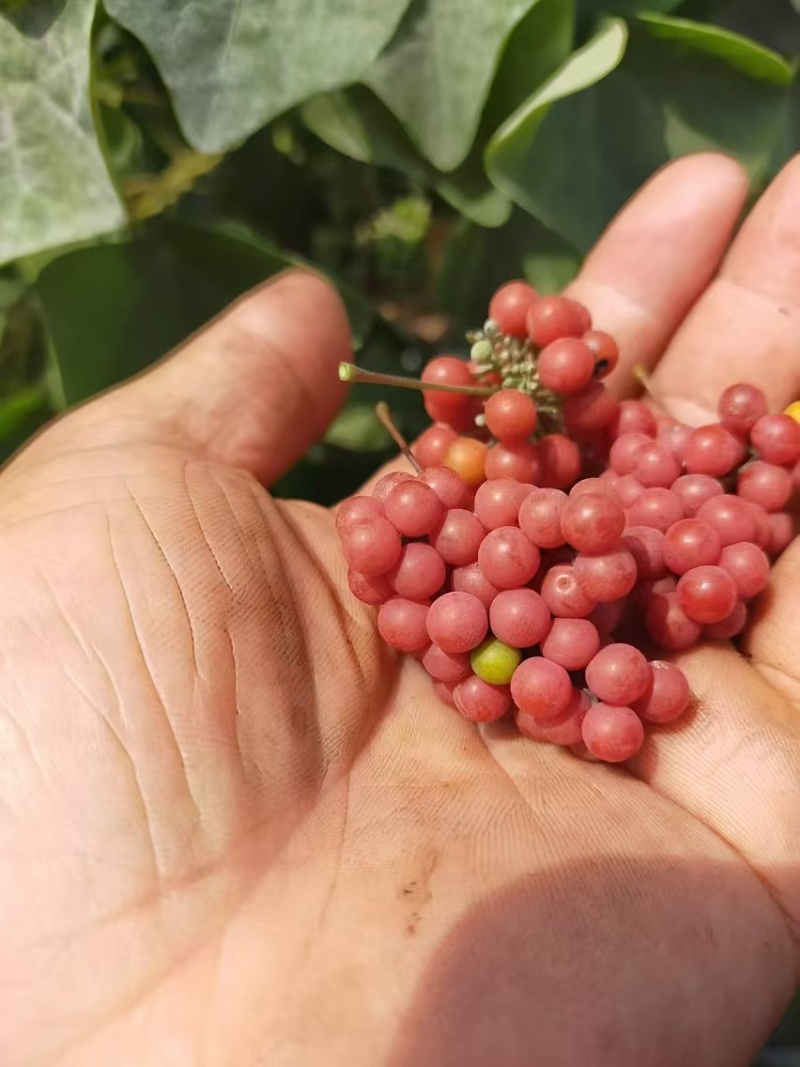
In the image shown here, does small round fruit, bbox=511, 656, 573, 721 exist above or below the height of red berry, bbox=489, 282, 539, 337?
below

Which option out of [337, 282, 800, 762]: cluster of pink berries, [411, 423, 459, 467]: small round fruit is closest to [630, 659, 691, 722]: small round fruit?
[337, 282, 800, 762]: cluster of pink berries

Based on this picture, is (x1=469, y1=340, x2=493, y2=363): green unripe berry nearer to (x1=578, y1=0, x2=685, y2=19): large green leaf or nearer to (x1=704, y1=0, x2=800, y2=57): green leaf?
(x1=578, y1=0, x2=685, y2=19): large green leaf

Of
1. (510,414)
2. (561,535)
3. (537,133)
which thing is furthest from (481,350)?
(537,133)

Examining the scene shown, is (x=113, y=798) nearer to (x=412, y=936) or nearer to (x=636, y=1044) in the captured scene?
(x=412, y=936)

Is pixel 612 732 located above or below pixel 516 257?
below

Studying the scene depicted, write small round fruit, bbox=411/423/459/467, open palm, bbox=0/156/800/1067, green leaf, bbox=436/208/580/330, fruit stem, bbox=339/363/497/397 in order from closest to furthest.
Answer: open palm, bbox=0/156/800/1067 < fruit stem, bbox=339/363/497/397 < small round fruit, bbox=411/423/459/467 < green leaf, bbox=436/208/580/330

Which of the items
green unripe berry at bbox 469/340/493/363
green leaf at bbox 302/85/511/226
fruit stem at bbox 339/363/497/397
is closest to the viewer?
fruit stem at bbox 339/363/497/397

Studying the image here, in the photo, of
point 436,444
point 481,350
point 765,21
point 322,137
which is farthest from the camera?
point 765,21

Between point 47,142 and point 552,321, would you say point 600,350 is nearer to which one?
point 552,321
